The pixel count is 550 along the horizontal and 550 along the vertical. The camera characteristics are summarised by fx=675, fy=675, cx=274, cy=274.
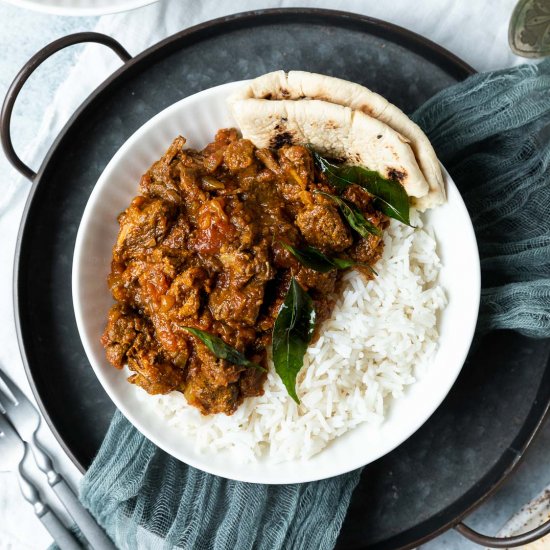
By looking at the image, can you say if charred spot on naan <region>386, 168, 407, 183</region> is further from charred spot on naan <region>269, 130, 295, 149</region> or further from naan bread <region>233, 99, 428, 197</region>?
charred spot on naan <region>269, 130, 295, 149</region>

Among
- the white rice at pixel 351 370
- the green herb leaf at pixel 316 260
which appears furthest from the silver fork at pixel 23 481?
the green herb leaf at pixel 316 260

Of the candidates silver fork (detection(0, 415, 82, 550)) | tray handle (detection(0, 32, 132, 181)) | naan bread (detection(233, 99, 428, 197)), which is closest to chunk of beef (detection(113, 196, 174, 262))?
naan bread (detection(233, 99, 428, 197))

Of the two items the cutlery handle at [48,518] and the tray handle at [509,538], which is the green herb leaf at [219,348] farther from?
the cutlery handle at [48,518]

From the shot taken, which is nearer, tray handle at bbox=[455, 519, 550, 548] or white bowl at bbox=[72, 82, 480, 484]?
white bowl at bbox=[72, 82, 480, 484]

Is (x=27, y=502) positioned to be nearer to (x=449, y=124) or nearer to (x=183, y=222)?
(x=183, y=222)

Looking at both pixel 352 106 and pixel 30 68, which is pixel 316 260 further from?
pixel 30 68

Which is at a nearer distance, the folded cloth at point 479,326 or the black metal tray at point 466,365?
the folded cloth at point 479,326

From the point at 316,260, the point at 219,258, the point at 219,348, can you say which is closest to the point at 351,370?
the point at 316,260
